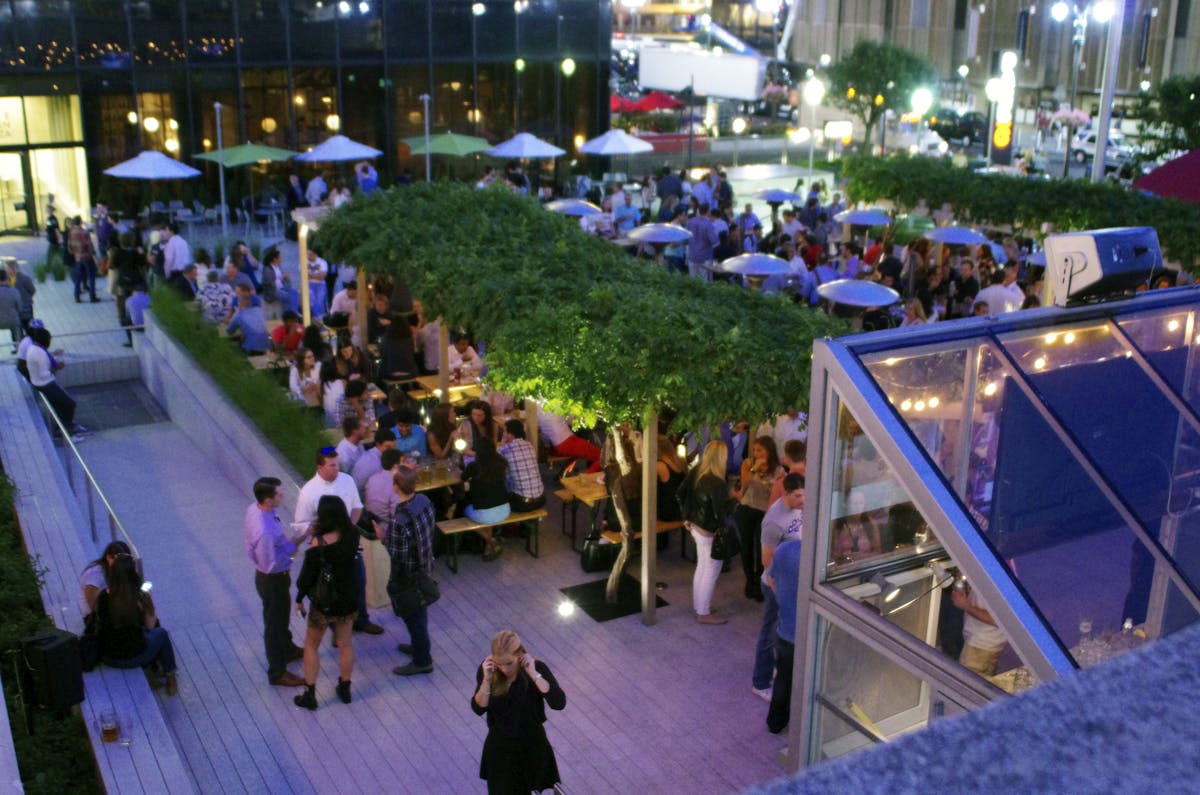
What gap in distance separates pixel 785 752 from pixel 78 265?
17537 millimetres

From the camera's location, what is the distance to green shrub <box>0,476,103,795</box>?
23.0 feet

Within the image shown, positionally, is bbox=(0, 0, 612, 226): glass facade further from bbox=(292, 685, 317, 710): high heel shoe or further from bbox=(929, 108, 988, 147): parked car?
bbox=(929, 108, 988, 147): parked car

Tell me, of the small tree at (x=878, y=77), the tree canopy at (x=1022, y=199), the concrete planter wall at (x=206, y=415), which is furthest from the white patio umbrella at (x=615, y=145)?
the concrete planter wall at (x=206, y=415)

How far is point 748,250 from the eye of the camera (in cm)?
2061

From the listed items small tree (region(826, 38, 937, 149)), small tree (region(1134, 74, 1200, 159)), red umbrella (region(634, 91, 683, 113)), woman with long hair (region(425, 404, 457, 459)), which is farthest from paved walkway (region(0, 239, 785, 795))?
small tree (region(826, 38, 937, 149))

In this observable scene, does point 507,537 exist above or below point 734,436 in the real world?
below

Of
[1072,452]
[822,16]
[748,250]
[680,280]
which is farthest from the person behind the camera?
[822,16]

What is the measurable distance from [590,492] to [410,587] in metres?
2.70

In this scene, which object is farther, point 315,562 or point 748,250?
point 748,250

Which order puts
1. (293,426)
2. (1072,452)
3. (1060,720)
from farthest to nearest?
1. (293,426)
2. (1072,452)
3. (1060,720)

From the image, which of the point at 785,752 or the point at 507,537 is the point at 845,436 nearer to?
the point at 785,752

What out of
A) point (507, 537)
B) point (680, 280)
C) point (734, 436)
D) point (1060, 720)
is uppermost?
point (1060, 720)

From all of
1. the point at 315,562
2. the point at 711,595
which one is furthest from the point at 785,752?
the point at 315,562

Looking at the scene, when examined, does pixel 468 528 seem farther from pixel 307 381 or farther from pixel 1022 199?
pixel 1022 199
